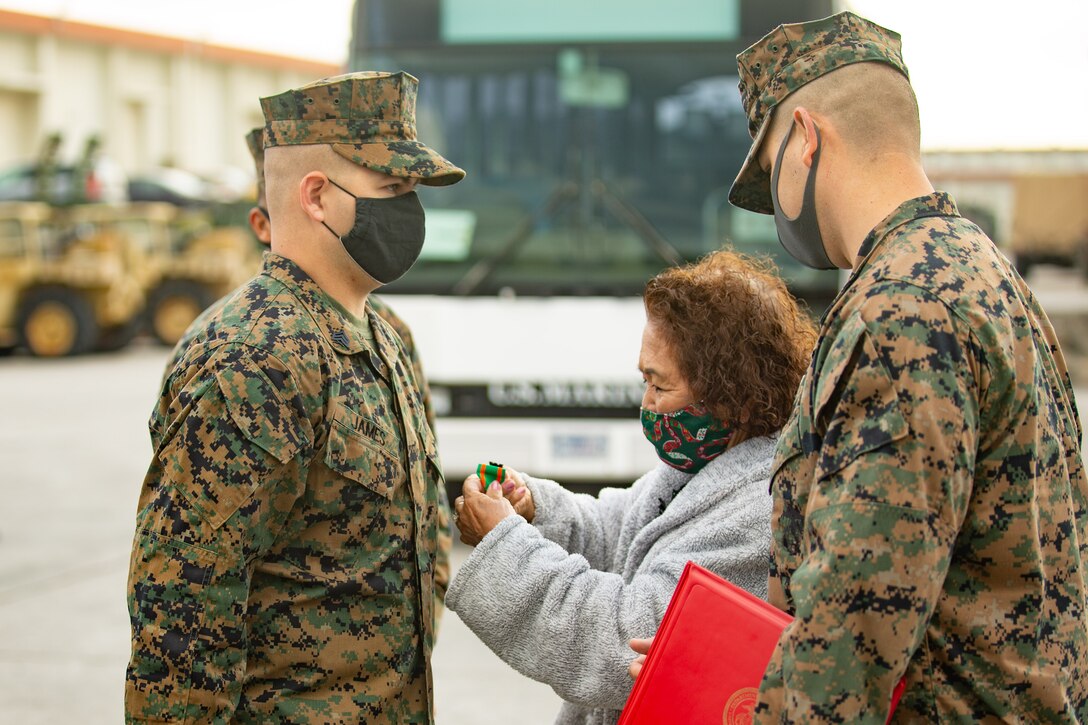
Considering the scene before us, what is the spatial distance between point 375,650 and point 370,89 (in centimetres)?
102

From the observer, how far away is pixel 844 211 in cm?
160

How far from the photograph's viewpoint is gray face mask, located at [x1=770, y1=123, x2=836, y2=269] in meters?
1.63

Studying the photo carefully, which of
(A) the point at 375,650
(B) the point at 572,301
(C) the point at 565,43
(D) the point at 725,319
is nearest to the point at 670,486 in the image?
(D) the point at 725,319

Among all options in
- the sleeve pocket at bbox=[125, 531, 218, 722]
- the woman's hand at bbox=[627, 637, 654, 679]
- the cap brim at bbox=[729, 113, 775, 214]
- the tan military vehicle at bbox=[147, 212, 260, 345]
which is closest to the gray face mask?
the cap brim at bbox=[729, 113, 775, 214]

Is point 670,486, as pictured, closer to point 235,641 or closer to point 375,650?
point 375,650

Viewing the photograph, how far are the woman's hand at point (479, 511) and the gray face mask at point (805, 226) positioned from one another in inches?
28.1

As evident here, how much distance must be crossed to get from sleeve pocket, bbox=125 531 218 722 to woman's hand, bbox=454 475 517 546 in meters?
0.51

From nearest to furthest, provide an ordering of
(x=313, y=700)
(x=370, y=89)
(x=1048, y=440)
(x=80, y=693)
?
(x=1048, y=440), (x=313, y=700), (x=370, y=89), (x=80, y=693)

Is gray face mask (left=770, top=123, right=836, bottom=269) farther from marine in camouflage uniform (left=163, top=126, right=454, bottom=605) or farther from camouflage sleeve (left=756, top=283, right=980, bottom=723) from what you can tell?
marine in camouflage uniform (left=163, top=126, right=454, bottom=605)

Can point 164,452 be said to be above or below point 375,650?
above

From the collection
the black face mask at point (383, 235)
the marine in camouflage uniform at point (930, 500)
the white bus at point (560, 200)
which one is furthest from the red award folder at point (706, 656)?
the white bus at point (560, 200)

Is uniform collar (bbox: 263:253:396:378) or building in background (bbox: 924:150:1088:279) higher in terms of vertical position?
uniform collar (bbox: 263:253:396:378)

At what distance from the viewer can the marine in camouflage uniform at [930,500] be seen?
136cm

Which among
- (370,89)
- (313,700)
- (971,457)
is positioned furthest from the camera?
(370,89)
